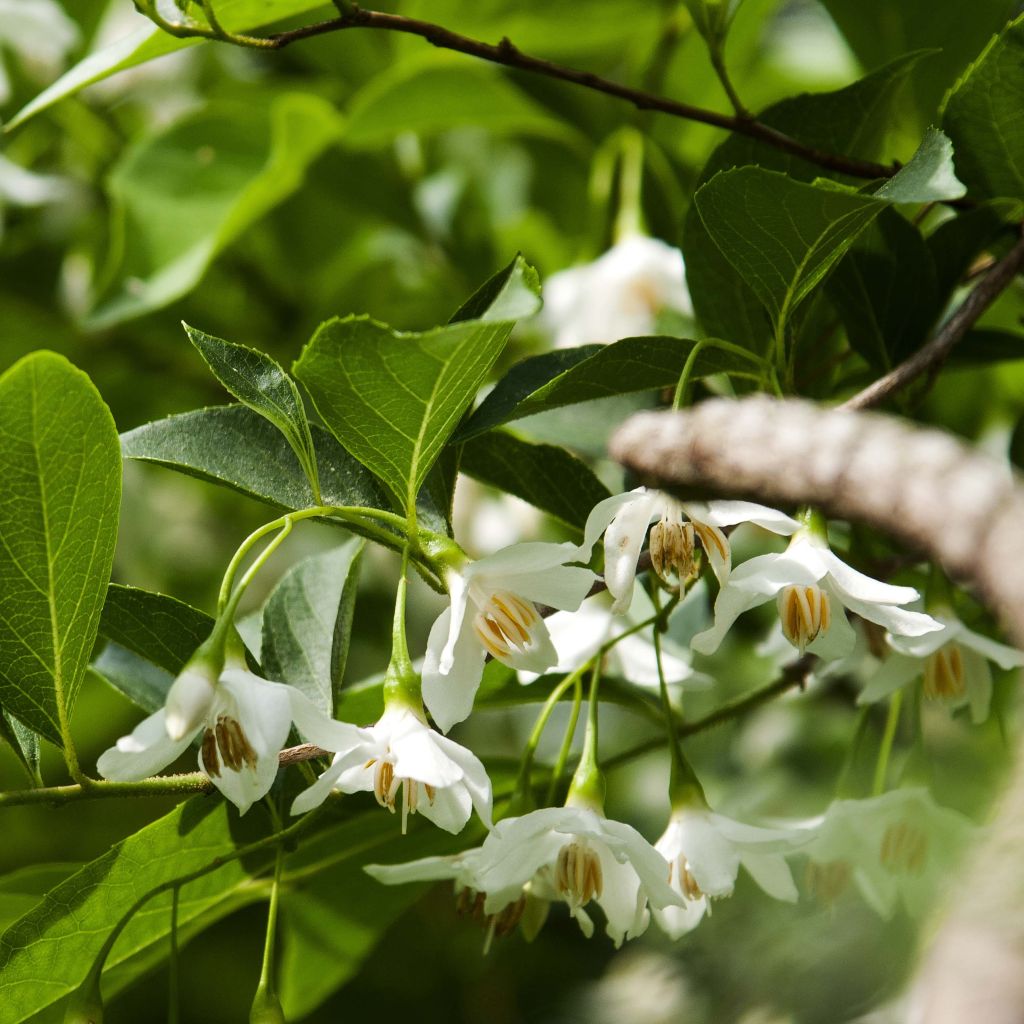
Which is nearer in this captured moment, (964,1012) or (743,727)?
(964,1012)

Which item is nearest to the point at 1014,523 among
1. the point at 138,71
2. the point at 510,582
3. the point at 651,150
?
the point at 510,582

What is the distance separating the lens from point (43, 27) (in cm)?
177

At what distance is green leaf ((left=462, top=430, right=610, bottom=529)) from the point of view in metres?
0.97

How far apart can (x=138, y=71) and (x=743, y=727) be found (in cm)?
169

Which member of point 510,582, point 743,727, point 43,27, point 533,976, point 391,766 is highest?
point 43,27

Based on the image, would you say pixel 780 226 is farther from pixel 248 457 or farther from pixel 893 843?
pixel 893 843

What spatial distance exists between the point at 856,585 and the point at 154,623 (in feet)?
1.66

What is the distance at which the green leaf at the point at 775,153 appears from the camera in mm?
966

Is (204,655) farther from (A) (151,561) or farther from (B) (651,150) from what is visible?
(A) (151,561)

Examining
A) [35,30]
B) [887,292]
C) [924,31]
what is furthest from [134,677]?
[35,30]

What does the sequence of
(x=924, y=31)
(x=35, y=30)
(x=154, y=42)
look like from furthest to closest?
1. (x=35, y=30)
2. (x=924, y=31)
3. (x=154, y=42)

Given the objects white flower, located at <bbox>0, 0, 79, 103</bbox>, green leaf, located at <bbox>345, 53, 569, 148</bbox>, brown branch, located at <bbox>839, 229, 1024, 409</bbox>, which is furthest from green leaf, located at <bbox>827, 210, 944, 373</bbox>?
white flower, located at <bbox>0, 0, 79, 103</bbox>

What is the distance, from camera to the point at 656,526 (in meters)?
0.79

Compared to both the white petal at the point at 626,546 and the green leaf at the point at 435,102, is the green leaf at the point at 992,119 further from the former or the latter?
the green leaf at the point at 435,102
